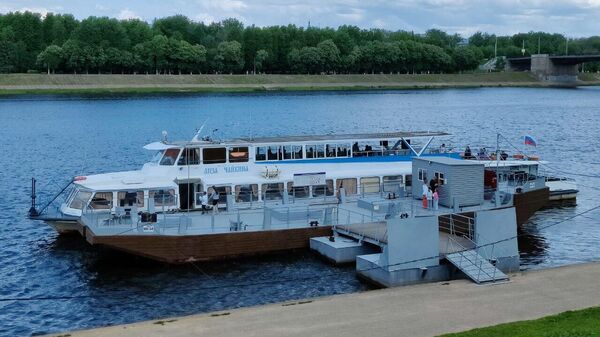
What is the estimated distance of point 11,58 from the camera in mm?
190000

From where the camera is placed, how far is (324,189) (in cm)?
4578

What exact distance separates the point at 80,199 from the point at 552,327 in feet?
87.3

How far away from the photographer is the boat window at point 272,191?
1752 inches

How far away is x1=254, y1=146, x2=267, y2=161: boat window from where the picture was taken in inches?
1827

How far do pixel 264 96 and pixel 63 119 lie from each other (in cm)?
7387

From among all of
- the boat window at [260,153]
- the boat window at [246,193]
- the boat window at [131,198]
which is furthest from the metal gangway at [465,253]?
the boat window at [131,198]

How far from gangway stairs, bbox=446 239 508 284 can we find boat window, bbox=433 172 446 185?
8.78 metres

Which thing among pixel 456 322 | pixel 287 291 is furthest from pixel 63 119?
pixel 456 322

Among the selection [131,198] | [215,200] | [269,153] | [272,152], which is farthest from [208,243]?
[272,152]

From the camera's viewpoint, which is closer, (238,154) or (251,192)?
(251,192)

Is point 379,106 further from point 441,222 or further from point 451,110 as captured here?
point 441,222

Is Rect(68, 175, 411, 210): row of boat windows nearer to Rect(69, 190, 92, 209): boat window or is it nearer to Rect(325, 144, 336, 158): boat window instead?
Rect(69, 190, 92, 209): boat window

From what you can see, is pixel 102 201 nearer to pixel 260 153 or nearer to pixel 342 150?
pixel 260 153

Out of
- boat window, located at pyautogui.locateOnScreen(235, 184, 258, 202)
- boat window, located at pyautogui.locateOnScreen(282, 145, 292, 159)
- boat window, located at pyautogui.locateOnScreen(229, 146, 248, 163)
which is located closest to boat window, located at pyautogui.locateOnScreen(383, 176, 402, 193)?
boat window, located at pyautogui.locateOnScreen(282, 145, 292, 159)
